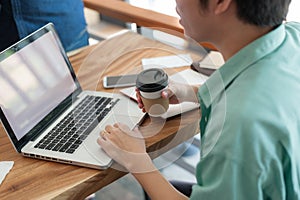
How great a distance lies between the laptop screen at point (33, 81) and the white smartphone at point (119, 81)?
0.10 m

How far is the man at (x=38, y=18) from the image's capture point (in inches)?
52.5

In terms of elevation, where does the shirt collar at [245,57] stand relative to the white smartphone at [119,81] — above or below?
above

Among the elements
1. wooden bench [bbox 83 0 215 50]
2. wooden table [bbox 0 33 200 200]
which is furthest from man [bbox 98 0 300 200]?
wooden bench [bbox 83 0 215 50]

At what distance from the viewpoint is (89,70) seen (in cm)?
127

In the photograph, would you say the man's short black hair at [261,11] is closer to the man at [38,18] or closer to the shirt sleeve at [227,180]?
the shirt sleeve at [227,180]

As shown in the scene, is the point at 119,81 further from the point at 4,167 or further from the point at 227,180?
the point at 227,180

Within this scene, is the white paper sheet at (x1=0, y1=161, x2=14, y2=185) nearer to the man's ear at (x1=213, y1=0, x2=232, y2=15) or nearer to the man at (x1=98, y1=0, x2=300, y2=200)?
the man at (x1=98, y1=0, x2=300, y2=200)

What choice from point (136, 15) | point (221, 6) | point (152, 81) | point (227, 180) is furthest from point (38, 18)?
point (227, 180)

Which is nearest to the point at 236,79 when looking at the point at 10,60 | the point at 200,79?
the point at 200,79

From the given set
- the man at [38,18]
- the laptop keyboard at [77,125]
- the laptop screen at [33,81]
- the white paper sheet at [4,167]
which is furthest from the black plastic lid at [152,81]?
the man at [38,18]

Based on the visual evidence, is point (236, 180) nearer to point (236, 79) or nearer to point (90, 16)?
point (236, 79)

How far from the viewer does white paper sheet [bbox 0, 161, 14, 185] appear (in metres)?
0.90

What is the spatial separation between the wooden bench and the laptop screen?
15.0 inches

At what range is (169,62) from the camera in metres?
1.22
